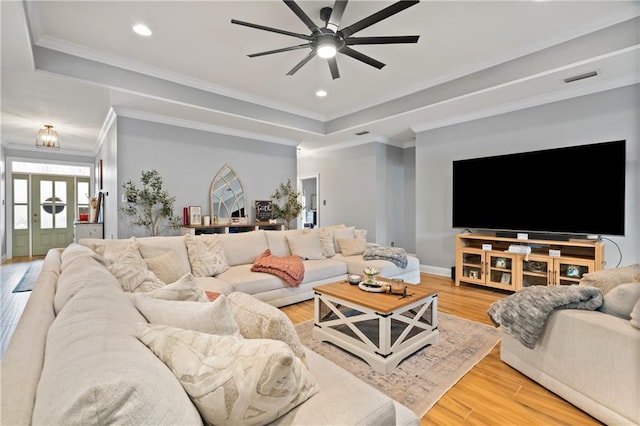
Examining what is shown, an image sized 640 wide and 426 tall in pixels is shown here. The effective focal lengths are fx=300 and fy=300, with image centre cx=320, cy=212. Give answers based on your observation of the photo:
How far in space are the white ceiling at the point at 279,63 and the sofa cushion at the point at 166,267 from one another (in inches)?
84.3

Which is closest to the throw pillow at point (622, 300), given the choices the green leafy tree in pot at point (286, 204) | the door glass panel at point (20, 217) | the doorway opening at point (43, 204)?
the green leafy tree in pot at point (286, 204)

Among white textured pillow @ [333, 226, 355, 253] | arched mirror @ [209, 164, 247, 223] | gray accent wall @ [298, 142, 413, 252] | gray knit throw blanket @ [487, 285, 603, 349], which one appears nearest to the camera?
gray knit throw blanket @ [487, 285, 603, 349]

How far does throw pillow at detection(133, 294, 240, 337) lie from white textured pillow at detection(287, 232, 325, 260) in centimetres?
301

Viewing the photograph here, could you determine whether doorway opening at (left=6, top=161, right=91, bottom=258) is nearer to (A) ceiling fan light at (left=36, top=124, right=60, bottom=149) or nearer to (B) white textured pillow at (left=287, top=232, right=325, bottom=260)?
(A) ceiling fan light at (left=36, top=124, right=60, bottom=149)

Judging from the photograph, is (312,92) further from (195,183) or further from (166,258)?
(166,258)

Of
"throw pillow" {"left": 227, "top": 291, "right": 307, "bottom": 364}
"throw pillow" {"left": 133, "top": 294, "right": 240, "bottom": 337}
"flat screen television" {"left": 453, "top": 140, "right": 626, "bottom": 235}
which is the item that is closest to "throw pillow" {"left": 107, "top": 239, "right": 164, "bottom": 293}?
"throw pillow" {"left": 133, "top": 294, "right": 240, "bottom": 337}

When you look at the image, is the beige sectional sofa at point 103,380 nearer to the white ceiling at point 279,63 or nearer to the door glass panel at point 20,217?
the white ceiling at point 279,63

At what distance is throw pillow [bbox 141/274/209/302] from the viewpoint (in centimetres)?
132

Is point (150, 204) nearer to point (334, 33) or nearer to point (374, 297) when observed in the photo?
point (334, 33)

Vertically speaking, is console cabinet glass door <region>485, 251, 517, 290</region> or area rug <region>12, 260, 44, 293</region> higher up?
console cabinet glass door <region>485, 251, 517, 290</region>

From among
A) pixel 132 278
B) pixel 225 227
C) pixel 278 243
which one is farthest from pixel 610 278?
pixel 225 227

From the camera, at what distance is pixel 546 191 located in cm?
385

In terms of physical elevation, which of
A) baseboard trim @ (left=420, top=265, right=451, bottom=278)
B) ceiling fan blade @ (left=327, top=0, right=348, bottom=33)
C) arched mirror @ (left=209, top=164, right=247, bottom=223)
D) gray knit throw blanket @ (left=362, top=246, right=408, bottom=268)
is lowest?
baseboard trim @ (left=420, top=265, right=451, bottom=278)

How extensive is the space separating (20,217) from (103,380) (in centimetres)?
934
